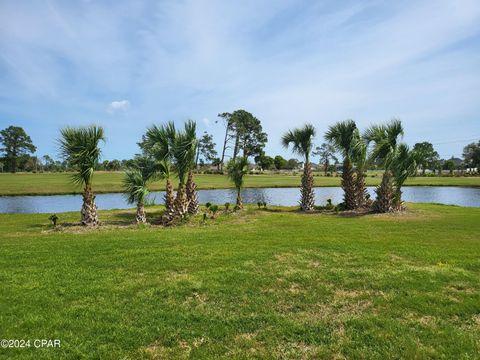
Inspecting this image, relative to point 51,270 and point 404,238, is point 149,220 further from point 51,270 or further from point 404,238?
point 404,238

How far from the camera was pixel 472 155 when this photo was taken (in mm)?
90062

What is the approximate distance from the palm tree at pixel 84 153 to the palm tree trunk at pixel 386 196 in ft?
41.2

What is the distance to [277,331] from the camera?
14.3 ft

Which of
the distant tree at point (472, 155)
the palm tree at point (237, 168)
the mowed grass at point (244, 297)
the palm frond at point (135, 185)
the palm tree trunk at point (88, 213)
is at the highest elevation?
the distant tree at point (472, 155)

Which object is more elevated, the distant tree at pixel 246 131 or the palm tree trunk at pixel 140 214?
the distant tree at pixel 246 131

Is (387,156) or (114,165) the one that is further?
(114,165)

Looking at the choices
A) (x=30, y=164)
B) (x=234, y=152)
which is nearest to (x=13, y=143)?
(x=30, y=164)

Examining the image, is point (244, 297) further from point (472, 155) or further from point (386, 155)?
point (472, 155)

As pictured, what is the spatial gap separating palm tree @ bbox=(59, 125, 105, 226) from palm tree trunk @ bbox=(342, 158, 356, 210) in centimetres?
1218

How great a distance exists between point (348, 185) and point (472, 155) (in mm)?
90377

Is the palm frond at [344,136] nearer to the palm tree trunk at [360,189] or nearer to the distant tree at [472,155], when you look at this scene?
the palm tree trunk at [360,189]

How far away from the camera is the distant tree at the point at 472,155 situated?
8738 cm

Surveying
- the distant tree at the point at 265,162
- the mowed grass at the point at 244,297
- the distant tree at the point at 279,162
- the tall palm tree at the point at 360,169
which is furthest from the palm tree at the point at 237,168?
the distant tree at the point at 279,162

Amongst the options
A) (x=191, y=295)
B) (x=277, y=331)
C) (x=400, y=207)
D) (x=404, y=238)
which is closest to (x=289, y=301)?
(x=277, y=331)
